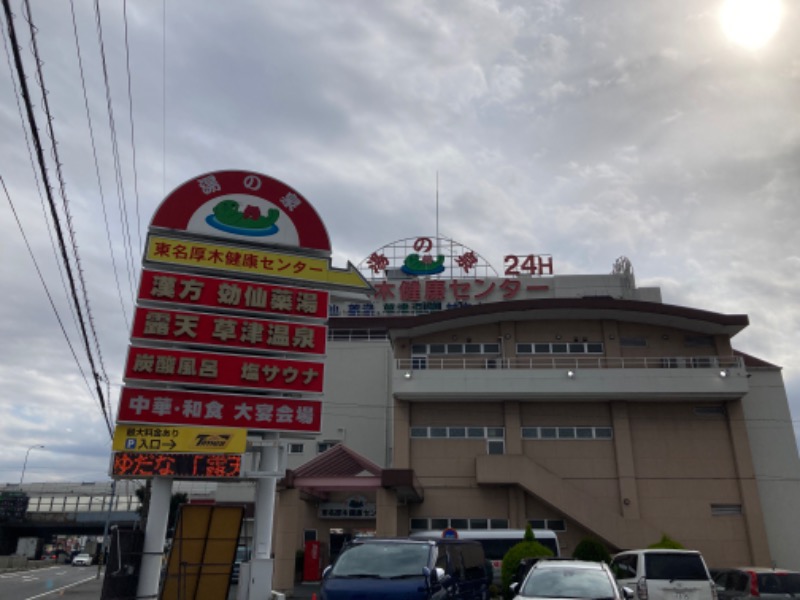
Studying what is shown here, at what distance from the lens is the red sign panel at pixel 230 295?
50.8ft

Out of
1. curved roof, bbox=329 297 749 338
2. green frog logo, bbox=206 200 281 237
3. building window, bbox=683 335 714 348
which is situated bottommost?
green frog logo, bbox=206 200 281 237

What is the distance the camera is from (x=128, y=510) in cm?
6569

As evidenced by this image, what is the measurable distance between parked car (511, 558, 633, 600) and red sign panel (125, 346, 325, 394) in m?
7.38

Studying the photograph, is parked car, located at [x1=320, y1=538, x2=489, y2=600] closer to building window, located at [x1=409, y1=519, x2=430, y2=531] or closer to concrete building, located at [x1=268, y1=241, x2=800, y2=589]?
concrete building, located at [x1=268, y1=241, x2=800, y2=589]

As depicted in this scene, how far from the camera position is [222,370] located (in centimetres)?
1536

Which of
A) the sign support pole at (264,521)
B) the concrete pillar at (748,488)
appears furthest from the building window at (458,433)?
the sign support pole at (264,521)

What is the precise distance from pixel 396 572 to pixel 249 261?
30.7 ft

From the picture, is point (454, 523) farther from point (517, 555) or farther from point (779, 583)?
point (779, 583)

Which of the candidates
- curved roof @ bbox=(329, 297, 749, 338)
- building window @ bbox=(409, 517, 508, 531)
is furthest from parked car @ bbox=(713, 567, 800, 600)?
curved roof @ bbox=(329, 297, 749, 338)

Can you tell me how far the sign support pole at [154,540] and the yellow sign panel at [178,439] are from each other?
2.69 ft

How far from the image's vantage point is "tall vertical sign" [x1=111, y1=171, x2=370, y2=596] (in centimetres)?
1437

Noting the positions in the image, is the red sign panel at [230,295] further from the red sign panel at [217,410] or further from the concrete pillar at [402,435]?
the concrete pillar at [402,435]

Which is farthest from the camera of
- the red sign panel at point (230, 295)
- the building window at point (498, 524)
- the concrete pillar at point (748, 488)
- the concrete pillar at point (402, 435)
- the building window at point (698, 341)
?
the building window at point (698, 341)

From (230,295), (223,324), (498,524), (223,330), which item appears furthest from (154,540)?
(498,524)
